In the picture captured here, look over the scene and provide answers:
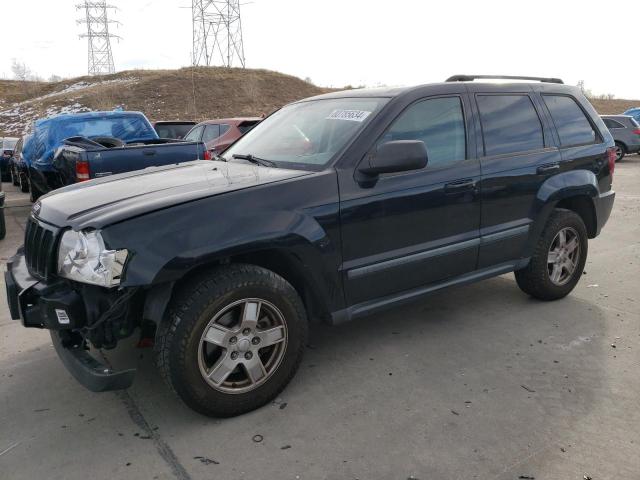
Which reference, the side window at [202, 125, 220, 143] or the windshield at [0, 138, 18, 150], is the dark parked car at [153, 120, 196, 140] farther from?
the windshield at [0, 138, 18, 150]

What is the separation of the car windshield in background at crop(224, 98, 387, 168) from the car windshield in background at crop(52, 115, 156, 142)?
593cm

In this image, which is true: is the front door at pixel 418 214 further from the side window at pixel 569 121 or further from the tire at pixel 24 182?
the tire at pixel 24 182

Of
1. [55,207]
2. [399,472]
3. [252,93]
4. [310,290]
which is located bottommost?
[399,472]

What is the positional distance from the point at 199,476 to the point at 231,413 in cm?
48

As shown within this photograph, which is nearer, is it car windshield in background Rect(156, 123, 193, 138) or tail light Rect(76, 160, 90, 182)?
tail light Rect(76, 160, 90, 182)

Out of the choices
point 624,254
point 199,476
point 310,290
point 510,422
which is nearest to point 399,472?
point 510,422

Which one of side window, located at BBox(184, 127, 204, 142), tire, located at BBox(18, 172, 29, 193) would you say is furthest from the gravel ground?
tire, located at BBox(18, 172, 29, 193)

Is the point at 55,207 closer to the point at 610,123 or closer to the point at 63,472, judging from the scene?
the point at 63,472

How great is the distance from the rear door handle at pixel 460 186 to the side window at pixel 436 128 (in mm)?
163

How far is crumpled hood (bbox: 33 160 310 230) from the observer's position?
271 cm

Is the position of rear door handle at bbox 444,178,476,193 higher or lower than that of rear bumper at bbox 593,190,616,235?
higher

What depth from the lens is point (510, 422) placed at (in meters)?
2.84

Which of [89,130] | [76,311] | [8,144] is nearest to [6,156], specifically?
[8,144]

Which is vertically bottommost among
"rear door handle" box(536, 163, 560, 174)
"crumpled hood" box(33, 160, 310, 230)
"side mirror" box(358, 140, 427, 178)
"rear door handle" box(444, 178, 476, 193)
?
"rear door handle" box(444, 178, 476, 193)
